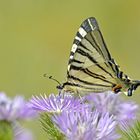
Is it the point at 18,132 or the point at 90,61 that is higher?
the point at 90,61

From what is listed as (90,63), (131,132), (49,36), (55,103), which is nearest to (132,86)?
(90,63)

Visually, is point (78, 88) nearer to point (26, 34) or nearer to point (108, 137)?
point (108, 137)

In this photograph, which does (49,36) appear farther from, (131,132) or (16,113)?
(131,132)

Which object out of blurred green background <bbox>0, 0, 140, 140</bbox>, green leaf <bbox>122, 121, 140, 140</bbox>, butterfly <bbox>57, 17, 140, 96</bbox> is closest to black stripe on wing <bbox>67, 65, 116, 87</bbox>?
butterfly <bbox>57, 17, 140, 96</bbox>

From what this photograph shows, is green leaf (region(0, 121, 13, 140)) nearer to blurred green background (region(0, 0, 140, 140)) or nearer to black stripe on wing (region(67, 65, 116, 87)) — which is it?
black stripe on wing (region(67, 65, 116, 87))

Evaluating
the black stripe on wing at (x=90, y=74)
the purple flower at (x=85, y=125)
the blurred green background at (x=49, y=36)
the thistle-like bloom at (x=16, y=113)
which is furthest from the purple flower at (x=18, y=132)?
the blurred green background at (x=49, y=36)

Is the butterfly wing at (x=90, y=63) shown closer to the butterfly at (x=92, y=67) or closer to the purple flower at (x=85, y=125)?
the butterfly at (x=92, y=67)

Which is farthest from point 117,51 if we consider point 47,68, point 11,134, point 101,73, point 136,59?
point 11,134
